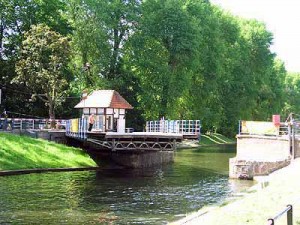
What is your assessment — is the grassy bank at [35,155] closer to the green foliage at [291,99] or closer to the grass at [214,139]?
the grass at [214,139]

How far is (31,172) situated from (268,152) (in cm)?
Answer: 1825

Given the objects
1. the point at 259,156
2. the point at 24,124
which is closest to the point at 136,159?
the point at 259,156

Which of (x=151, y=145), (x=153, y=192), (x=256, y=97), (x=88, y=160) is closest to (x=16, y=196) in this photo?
(x=153, y=192)

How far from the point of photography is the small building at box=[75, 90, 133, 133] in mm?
44312

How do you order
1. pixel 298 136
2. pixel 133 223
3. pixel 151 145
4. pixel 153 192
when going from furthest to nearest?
pixel 151 145
pixel 298 136
pixel 153 192
pixel 133 223

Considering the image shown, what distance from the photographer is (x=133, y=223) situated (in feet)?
61.0

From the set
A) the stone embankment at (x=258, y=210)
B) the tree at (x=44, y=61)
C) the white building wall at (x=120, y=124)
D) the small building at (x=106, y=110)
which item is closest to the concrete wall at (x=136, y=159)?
the white building wall at (x=120, y=124)

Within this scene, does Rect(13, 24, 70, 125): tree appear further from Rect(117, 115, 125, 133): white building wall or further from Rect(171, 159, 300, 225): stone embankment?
Rect(171, 159, 300, 225): stone embankment

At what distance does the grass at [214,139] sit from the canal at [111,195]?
130 feet

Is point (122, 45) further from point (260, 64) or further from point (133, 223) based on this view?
point (133, 223)

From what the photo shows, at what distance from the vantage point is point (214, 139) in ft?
276

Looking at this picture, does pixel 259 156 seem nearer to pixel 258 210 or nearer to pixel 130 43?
pixel 258 210

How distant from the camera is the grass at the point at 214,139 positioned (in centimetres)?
7882

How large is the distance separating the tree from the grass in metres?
32.6
